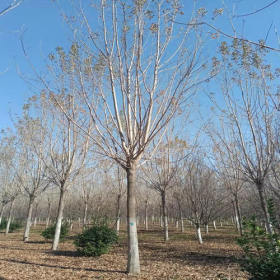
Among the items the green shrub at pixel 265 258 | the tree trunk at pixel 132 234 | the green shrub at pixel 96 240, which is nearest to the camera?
the green shrub at pixel 265 258

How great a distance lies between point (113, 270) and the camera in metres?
5.79

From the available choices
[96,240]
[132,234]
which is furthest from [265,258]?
[96,240]

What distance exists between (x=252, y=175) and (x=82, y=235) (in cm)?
631

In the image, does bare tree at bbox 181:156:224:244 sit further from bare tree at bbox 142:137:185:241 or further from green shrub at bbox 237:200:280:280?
green shrub at bbox 237:200:280:280

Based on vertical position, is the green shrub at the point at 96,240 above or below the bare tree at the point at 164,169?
below

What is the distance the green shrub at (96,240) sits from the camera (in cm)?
795

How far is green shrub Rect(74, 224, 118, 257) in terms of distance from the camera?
26.1 feet

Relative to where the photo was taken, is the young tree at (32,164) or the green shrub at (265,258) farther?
the young tree at (32,164)

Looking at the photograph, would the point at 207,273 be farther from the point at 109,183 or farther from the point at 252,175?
the point at 109,183

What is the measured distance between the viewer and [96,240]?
818 centimetres

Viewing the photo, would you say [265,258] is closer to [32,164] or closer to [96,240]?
→ [96,240]

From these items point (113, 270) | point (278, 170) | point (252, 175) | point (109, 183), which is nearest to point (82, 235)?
point (113, 270)

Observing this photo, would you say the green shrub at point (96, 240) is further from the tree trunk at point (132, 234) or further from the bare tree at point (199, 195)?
A: the bare tree at point (199, 195)

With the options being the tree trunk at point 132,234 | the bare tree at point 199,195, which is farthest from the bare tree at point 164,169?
the tree trunk at point 132,234
